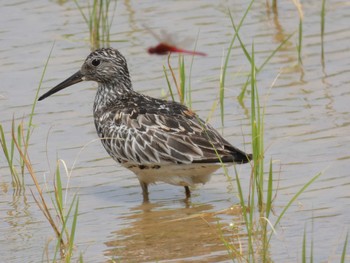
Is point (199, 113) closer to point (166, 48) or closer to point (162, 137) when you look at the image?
point (166, 48)

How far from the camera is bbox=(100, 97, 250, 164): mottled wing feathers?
849 centimetres

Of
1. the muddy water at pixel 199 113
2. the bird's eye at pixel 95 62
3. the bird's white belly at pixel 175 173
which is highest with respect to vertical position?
the bird's eye at pixel 95 62

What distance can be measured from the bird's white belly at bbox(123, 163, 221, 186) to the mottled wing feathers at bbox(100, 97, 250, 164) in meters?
0.07

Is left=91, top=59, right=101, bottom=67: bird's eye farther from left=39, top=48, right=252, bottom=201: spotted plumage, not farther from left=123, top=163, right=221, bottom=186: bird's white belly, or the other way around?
left=123, top=163, right=221, bottom=186: bird's white belly

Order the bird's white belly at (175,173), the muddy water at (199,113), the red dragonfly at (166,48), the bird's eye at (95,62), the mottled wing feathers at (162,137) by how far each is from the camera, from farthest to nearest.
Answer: the bird's eye at (95,62) < the red dragonfly at (166,48) < the bird's white belly at (175,173) < the mottled wing feathers at (162,137) < the muddy water at (199,113)

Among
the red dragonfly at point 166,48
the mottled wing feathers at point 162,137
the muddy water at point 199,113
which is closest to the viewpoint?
the muddy water at point 199,113

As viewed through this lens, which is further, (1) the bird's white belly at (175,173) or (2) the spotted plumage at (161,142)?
(1) the bird's white belly at (175,173)

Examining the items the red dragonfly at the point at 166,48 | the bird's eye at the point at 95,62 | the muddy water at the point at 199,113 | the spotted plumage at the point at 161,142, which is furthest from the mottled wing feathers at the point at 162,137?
the bird's eye at the point at 95,62

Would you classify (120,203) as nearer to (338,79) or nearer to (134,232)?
(134,232)

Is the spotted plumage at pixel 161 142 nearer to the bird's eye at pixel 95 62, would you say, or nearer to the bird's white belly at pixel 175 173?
the bird's white belly at pixel 175 173

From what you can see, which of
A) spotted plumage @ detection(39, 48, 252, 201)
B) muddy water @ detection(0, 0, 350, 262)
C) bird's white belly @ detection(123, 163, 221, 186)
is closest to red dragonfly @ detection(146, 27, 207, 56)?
muddy water @ detection(0, 0, 350, 262)

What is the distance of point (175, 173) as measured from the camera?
346 inches

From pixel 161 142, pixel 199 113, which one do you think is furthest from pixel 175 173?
pixel 199 113

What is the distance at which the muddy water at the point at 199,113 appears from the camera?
7828mm
